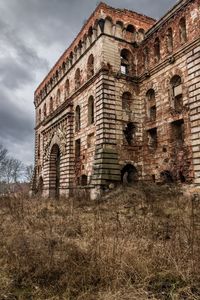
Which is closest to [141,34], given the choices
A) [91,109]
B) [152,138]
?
[91,109]

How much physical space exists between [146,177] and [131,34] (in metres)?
10.5

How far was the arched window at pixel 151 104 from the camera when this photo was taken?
1926cm

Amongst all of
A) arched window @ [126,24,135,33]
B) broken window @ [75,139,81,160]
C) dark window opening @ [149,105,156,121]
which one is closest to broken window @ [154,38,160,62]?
arched window @ [126,24,135,33]

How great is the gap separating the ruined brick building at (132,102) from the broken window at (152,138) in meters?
0.07

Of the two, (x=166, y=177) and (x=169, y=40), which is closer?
(x=166, y=177)

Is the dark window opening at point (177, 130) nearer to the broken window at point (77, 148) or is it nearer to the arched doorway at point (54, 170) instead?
the broken window at point (77, 148)

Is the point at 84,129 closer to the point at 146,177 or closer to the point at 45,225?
the point at 146,177

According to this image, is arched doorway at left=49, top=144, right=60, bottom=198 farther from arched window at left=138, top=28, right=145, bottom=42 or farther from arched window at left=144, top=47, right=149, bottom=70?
arched window at left=138, top=28, right=145, bottom=42

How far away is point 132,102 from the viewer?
20.0 metres

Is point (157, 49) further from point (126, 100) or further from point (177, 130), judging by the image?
point (177, 130)

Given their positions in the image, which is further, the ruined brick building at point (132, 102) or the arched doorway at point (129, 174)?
the arched doorway at point (129, 174)

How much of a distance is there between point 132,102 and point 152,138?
292cm

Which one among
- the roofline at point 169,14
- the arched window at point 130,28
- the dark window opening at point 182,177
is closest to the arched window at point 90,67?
the arched window at point 130,28

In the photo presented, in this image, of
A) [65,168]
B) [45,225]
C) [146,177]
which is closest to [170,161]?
[146,177]
